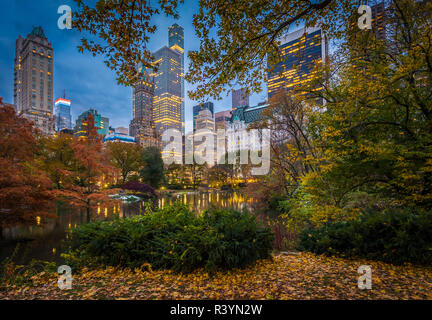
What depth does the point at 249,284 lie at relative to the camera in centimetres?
330

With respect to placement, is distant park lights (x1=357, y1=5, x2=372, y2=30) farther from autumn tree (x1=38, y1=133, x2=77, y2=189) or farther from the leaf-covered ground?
autumn tree (x1=38, y1=133, x2=77, y2=189)

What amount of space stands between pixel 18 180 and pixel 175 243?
7.57 m

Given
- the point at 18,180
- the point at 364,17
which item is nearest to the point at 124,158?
the point at 18,180

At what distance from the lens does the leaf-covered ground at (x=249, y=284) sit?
2963 mm

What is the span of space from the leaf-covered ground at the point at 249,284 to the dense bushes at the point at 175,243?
22cm

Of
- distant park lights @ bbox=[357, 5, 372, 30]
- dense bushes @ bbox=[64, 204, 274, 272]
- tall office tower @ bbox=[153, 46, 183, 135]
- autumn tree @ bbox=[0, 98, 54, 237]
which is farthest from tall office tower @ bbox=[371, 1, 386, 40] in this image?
tall office tower @ bbox=[153, 46, 183, 135]

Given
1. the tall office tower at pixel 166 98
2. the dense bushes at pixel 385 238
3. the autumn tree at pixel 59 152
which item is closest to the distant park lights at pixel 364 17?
the dense bushes at pixel 385 238

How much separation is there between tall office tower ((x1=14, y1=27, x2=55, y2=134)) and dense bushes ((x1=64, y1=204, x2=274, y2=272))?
11922 cm

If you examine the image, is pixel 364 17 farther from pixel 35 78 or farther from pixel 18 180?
pixel 35 78

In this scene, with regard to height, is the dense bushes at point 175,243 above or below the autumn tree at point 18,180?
below

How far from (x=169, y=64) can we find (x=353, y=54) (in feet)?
725

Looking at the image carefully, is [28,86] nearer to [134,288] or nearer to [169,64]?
[169,64]

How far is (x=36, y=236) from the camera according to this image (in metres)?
9.15

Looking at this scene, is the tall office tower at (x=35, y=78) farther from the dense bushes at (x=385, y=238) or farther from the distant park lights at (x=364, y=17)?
the dense bushes at (x=385, y=238)
